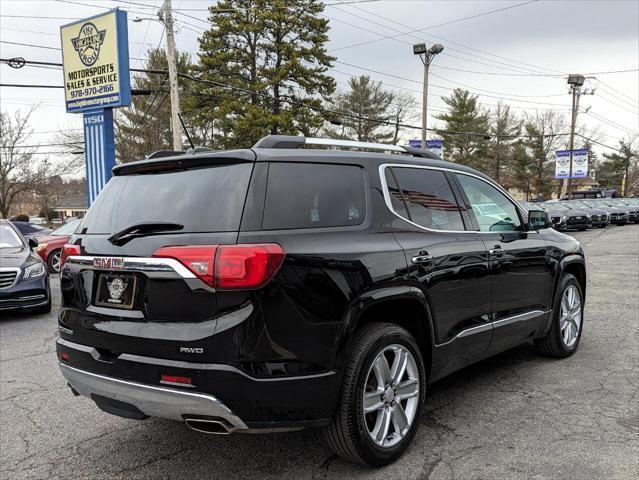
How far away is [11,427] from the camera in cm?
390

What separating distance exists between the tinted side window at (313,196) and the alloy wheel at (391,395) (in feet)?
2.71

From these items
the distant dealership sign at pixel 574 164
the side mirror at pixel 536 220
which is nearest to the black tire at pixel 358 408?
the side mirror at pixel 536 220

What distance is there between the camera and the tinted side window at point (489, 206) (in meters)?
4.21

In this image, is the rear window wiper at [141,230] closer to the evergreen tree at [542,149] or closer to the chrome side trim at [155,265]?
the chrome side trim at [155,265]

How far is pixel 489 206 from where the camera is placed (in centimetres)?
447

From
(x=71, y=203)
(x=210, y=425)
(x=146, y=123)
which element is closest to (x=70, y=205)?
(x=71, y=203)

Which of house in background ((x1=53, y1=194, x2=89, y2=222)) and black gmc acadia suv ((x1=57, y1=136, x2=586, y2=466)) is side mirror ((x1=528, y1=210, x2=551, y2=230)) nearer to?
black gmc acadia suv ((x1=57, y1=136, x2=586, y2=466))

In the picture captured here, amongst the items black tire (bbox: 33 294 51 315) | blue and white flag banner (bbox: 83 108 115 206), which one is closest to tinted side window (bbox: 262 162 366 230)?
black tire (bbox: 33 294 51 315)

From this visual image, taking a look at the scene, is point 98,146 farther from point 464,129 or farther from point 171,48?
point 464,129

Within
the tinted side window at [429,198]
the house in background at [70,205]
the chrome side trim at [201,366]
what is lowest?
the house in background at [70,205]

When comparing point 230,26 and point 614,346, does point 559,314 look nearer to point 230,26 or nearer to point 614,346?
point 614,346

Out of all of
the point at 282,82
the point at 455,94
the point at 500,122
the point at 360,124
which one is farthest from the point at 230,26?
the point at 500,122

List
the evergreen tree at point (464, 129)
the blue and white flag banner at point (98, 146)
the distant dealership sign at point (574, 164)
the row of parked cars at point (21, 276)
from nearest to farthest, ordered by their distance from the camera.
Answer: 1. the row of parked cars at point (21, 276)
2. the blue and white flag banner at point (98, 146)
3. the distant dealership sign at point (574, 164)
4. the evergreen tree at point (464, 129)

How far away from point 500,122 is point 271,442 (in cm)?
6702
